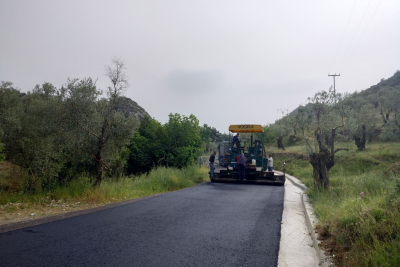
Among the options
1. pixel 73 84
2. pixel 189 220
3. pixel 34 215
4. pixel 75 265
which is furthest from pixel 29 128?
pixel 75 265

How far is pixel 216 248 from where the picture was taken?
5.17 meters

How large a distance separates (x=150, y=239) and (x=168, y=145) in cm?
1649

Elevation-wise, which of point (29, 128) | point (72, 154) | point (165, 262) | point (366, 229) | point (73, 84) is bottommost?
point (165, 262)

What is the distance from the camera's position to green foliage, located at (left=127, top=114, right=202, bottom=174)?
21.7m

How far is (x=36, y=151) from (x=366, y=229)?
10041 millimetres

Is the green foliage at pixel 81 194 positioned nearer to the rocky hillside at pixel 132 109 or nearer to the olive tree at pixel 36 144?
the olive tree at pixel 36 144

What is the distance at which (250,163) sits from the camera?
719 inches

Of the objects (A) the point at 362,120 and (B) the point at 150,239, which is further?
(A) the point at 362,120

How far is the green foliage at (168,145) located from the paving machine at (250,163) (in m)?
3.75

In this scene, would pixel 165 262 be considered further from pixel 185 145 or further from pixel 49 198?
pixel 185 145

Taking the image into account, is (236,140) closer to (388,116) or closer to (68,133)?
(68,133)

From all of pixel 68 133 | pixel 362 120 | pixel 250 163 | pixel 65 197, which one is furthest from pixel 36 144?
pixel 362 120

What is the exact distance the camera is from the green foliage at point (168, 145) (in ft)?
71.1

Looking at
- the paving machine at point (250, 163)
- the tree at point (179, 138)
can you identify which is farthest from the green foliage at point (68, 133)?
the tree at point (179, 138)
